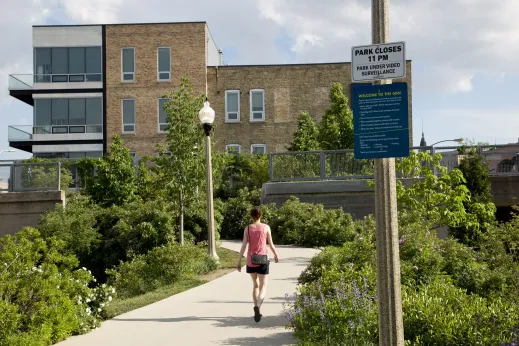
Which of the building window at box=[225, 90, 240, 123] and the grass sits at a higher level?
the building window at box=[225, 90, 240, 123]

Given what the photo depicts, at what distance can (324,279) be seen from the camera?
417 inches

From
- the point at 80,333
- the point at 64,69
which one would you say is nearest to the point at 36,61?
the point at 64,69

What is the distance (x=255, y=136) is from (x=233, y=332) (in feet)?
122

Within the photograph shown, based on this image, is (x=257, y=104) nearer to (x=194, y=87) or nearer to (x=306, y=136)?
(x=194, y=87)

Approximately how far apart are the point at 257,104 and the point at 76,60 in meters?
13.1

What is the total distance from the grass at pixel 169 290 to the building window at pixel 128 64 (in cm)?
2902

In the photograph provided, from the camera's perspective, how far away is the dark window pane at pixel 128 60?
46969mm

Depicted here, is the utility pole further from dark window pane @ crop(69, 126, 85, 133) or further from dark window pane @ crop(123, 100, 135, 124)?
dark window pane @ crop(69, 126, 85, 133)

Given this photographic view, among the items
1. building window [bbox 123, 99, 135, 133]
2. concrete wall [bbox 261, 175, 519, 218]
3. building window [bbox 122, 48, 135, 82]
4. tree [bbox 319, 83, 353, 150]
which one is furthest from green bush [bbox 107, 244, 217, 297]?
building window [bbox 122, 48, 135, 82]

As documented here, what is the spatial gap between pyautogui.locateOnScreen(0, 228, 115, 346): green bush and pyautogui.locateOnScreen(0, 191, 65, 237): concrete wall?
52.5 ft

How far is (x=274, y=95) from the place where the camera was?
153 feet

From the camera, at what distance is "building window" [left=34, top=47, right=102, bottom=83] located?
1889 inches

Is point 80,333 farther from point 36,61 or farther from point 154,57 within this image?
point 36,61

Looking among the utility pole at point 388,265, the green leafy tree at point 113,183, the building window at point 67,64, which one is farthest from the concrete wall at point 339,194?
the building window at point 67,64
